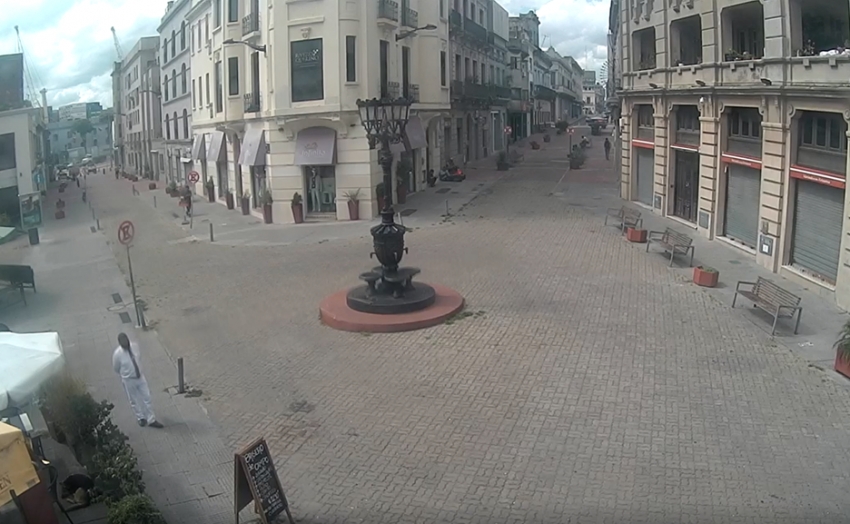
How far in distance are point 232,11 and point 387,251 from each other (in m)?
23.7

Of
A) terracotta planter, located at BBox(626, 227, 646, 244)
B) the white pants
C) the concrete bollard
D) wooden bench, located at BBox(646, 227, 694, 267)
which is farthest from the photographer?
terracotta planter, located at BBox(626, 227, 646, 244)

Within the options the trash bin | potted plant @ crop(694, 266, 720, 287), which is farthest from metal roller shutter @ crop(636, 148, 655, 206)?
the trash bin

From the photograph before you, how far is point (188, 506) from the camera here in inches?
348

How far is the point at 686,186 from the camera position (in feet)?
93.2

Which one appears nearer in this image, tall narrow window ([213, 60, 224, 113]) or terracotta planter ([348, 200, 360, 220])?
terracotta planter ([348, 200, 360, 220])

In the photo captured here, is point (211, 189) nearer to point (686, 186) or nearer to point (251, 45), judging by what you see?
point (251, 45)

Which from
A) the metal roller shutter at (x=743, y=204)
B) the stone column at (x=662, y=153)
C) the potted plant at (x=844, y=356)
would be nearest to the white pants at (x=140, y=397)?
the potted plant at (x=844, y=356)

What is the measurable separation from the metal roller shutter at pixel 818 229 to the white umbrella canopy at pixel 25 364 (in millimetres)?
15556

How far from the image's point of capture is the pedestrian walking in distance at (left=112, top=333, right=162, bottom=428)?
11.1 m

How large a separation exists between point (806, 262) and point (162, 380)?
48.8 feet

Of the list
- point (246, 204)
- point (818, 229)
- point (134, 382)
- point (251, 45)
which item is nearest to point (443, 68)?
point (251, 45)

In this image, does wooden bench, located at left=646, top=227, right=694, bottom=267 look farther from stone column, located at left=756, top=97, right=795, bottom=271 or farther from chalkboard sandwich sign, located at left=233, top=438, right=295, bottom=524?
chalkboard sandwich sign, located at left=233, top=438, right=295, bottom=524

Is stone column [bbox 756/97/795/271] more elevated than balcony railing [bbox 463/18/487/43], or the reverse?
balcony railing [bbox 463/18/487/43]

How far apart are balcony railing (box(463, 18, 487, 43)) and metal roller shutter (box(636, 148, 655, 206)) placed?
18013mm
